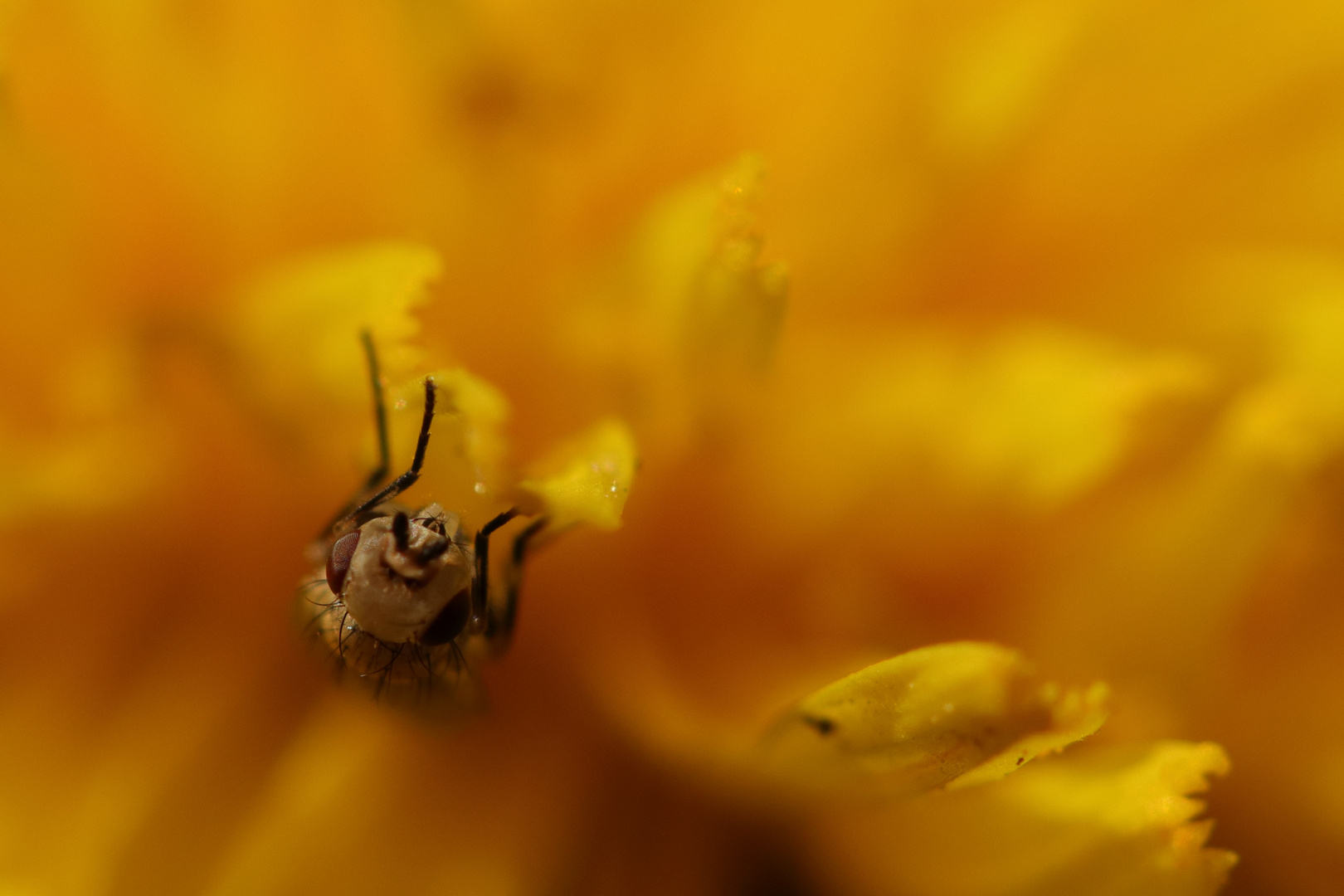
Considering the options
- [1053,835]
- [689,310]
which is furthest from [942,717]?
[689,310]

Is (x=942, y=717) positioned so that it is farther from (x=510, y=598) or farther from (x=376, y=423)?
(x=376, y=423)

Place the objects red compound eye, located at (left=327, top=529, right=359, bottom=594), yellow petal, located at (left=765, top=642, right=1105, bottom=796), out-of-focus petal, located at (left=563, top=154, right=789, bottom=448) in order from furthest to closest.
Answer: red compound eye, located at (left=327, top=529, right=359, bottom=594), out-of-focus petal, located at (left=563, top=154, right=789, bottom=448), yellow petal, located at (left=765, top=642, right=1105, bottom=796)

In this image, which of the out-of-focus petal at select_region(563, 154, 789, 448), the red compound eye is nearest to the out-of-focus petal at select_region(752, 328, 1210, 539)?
the out-of-focus petal at select_region(563, 154, 789, 448)

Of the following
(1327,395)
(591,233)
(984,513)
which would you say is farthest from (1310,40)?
(591,233)

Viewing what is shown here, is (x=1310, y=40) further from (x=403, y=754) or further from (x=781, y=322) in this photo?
(x=403, y=754)

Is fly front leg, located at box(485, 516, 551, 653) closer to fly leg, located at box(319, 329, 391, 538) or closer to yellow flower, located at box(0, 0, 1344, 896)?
yellow flower, located at box(0, 0, 1344, 896)

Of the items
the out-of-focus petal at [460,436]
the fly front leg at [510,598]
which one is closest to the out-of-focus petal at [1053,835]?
the fly front leg at [510,598]

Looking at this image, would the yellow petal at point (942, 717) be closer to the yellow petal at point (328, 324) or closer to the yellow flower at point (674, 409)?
the yellow flower at point (674, 409)
